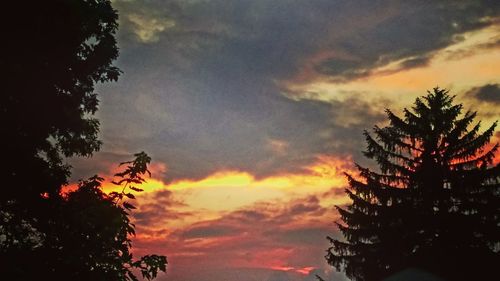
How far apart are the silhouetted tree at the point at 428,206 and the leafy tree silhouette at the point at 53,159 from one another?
641 inches

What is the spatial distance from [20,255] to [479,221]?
818 inches

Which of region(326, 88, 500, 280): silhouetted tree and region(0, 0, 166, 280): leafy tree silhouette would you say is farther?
region(326, 88, 500, 280): silhouetted tree

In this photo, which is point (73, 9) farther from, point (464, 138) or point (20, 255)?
point (464, 138)

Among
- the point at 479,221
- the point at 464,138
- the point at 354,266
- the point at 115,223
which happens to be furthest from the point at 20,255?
the point at 464,138

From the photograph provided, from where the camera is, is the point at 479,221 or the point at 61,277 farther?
the point at 479,221

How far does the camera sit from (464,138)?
2359 cm

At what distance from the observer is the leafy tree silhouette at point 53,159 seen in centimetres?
713

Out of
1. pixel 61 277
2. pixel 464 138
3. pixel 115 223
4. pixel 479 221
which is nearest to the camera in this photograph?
pixel 115 223

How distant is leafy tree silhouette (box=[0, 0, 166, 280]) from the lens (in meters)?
7.13

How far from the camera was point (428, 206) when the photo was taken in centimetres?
2261

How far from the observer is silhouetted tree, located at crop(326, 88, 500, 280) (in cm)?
2145

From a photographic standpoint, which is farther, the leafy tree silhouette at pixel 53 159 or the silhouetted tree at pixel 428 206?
the silhouetted tree at pixel 428 206

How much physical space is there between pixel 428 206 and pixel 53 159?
1840 centimetres

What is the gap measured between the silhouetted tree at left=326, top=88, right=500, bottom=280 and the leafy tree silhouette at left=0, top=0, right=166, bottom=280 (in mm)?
16280
